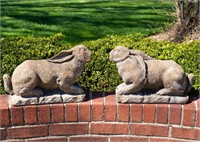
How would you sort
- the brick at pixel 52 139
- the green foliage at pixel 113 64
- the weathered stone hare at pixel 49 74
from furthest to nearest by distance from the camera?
the green foliage at pixel 113 64 < the brick at pixel 52 139 < the weathered stone hare at pixel 49 74

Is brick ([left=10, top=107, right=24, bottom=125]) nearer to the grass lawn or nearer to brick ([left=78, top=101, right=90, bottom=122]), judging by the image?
brick ([left=78, top=101, right=90, bottom=122])

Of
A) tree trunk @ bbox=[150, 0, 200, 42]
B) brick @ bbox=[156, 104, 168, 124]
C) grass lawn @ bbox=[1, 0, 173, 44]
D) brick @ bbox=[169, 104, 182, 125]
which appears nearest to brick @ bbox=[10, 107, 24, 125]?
brick @ bbox=[156, 104, 168, 124]

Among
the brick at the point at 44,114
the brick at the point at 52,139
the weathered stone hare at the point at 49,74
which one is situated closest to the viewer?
the weathered stone hare at the point at 49,74

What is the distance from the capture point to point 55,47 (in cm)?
447

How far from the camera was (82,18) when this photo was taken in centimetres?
918

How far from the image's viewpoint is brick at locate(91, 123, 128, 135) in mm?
3570

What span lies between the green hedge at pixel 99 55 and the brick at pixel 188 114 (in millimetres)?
419

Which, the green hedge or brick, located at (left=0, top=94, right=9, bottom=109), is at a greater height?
the green hedge

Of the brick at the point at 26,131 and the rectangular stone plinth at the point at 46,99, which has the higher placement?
the rectangular stone plinth at the point at 46,99

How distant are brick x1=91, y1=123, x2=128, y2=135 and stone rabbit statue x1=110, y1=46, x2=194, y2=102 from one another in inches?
12.1

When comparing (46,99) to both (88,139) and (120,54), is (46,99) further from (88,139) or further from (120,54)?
(120,54)

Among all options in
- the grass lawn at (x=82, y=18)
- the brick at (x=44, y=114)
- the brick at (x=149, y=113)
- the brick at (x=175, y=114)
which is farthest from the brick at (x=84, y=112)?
the grass lawn at (x=82, y=18)

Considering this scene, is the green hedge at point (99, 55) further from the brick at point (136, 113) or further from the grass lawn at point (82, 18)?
the grass lawn at point (82, 18)

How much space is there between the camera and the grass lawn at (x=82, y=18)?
26.1 feet
